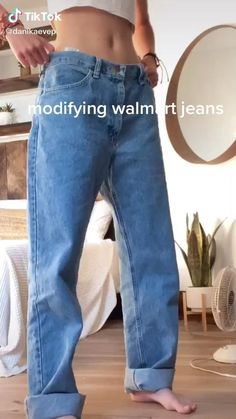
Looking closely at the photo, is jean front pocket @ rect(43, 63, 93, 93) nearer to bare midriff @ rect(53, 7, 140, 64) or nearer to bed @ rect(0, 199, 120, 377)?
bare midriff @ rect(53, 7, 140, 64)

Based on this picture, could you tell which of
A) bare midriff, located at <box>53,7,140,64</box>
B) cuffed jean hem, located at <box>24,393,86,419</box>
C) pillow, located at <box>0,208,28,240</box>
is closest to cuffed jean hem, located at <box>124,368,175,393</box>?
cuffed jean hem, located at <box>24,393,86,419</box>

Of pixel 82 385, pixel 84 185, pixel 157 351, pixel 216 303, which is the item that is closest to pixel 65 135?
pixel 84 185

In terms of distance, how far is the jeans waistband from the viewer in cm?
132

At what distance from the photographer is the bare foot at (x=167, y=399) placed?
136 centimetres

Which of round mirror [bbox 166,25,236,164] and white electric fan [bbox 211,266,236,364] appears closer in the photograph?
white electric fan [bbox 211,266,236,364]

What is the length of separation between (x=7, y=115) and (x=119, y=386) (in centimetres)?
312

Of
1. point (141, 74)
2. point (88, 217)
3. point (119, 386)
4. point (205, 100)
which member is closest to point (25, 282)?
point (119, 386)

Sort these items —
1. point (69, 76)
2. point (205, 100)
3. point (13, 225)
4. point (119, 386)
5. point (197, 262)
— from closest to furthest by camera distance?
point (69, 76)
point (119, 386)
point (197, 262)
point (205, 100)
point (13, 225)

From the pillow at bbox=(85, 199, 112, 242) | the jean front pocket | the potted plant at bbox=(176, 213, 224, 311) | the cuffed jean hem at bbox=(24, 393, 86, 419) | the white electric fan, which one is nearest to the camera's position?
the cuffed jean hem at bbox=(24, 393, 86, 419)

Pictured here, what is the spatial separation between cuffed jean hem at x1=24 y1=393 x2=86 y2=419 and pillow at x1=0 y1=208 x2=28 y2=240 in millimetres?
2438

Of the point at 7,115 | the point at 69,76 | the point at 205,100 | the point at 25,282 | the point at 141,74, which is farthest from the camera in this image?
the point at 7,115

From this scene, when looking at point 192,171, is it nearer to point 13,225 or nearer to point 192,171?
point 192,171

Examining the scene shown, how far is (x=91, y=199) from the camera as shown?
1331mm

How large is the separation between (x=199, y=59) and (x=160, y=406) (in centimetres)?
254
